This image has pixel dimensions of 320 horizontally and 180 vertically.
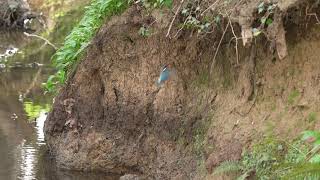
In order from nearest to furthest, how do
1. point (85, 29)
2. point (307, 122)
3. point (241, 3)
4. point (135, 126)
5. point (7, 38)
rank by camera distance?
point (307, 122)
point (241, 3)
point (135, 126)
point (85, 29)
point (7, 38)

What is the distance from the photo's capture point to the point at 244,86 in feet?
23.4

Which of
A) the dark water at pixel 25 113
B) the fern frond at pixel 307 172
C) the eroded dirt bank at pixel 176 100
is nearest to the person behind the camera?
the fern frond at pixel 307 172

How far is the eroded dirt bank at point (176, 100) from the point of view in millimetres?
6637

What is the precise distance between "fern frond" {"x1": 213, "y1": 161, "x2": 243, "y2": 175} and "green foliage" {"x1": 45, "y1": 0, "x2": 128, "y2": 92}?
3.19m

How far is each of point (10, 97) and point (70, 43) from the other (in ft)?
15.9

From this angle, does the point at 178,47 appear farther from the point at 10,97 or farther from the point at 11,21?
the point at 11,21

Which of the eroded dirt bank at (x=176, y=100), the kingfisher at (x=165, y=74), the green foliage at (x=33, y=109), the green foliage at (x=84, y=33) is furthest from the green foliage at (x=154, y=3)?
the green foliage at (x=33, y=109)

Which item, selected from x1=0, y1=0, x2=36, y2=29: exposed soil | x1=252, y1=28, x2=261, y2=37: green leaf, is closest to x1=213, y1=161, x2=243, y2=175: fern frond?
x1=252, y1=28, x2=261, y2=37: green leaf

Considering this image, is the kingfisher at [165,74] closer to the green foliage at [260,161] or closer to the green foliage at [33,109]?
the green foliage at [260,161]

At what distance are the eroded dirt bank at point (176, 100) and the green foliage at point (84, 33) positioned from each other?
8.2 inches

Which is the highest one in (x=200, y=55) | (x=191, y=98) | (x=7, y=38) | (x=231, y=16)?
(x=231, y=16)

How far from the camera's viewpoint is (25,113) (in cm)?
1235

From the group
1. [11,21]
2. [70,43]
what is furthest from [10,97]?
[11,21]

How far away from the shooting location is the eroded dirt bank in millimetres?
6637
